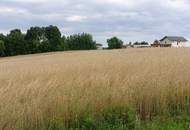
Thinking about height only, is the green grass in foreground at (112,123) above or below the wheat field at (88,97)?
below

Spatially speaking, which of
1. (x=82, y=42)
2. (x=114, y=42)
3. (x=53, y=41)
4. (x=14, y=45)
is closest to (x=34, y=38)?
(x=53, y=41)

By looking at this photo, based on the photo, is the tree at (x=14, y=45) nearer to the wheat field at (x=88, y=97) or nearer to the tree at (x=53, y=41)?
the tree at (x=53, y=41)

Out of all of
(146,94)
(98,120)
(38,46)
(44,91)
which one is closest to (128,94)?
(146,94)

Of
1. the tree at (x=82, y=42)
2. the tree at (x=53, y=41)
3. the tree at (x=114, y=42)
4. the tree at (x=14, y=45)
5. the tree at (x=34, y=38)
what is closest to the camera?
the tree at (x=14, y=45)

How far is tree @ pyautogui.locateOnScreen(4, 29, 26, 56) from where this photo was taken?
89812 mm

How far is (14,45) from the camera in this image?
9019 cm

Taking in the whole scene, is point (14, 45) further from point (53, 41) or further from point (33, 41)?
point (53, 41)

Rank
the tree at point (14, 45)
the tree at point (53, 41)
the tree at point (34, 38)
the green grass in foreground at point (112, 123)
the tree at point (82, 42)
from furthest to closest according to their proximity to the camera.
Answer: the tree at point (82, 42), the tree at point (53, 41), the tree at point (34, 38), the tree at point (14, 45), the green grass in foreground at point (112, 123)

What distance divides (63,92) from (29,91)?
737 millimetres

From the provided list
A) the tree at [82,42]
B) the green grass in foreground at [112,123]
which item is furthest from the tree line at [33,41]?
the green grass in foreground at [112,123]

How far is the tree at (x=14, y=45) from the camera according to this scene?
89.8 meters

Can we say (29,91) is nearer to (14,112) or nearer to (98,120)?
(14,112)

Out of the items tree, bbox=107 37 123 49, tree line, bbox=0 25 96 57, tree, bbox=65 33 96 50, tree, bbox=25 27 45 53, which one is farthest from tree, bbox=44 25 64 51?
tree, bbox=107 37 123 49

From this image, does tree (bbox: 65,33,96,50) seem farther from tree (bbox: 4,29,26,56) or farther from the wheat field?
the wheat field
